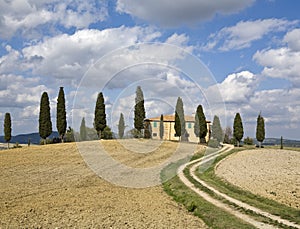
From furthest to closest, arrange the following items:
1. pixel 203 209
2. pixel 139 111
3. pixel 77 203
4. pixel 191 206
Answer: pixel 139 111 < pixel 77 203 < pixel 191 206 < pixel 203 209

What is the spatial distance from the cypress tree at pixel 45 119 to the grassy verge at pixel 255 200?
3737 centimetres

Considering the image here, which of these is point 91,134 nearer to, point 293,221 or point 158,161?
point 158,161

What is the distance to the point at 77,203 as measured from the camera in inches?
742

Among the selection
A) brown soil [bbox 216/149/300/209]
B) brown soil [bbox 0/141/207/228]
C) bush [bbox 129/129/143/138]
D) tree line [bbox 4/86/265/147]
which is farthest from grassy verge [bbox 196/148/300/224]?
bush [bbox 129/129/143/138]

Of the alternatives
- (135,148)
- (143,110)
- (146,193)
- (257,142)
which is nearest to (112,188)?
(146,193)

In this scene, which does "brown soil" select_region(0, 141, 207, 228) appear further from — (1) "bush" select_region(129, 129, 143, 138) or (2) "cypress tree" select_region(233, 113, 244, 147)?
(2) "cypress tree" select_region(233, 113, 244, 147)

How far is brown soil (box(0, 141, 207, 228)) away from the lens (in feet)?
48.2

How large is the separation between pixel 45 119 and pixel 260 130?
42660 millimetres

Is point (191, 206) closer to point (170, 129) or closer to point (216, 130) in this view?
point (216, 130)

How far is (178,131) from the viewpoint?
249 feet

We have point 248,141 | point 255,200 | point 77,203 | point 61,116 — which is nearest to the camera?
point 77,203

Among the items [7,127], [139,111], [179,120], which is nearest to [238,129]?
[179,120]

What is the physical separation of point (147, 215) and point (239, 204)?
16.7 ft

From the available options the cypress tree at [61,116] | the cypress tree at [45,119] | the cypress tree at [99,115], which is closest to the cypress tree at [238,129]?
the cypress tree at [99,115]
